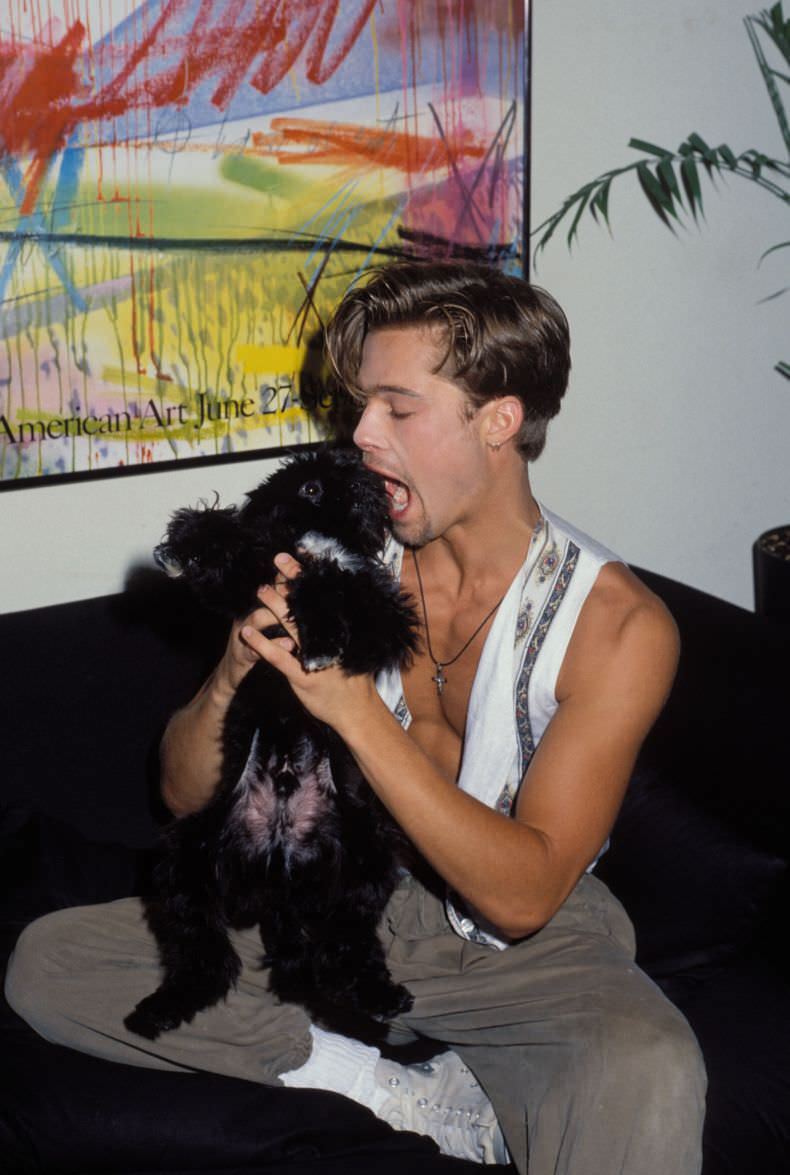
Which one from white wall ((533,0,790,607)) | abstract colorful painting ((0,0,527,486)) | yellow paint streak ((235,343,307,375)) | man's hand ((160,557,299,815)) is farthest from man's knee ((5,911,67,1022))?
white wall ((533,0,790,607))

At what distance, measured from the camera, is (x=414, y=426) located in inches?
82.0

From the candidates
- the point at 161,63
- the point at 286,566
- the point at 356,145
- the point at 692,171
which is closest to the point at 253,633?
the point at 286,566

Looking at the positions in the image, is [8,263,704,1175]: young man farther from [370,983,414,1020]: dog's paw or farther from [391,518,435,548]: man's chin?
[370,983,414,1020]: dog's paw

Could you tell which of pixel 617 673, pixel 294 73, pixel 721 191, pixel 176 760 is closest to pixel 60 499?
pixel 176 760

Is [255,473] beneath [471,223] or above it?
beneath

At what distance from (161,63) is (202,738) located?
1.51m

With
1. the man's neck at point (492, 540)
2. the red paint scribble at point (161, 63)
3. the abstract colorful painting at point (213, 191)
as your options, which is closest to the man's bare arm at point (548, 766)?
the man's neck at point (492, 540)

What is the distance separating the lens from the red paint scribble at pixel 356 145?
281 centimetres

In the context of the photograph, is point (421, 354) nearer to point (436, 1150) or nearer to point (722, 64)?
point (436, 1150)

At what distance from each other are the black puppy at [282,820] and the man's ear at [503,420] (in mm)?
357

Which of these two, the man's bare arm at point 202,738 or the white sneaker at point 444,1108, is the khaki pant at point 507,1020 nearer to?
the white sneaker at point 444,1108

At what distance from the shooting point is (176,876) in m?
1.85

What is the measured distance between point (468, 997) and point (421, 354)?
108cm

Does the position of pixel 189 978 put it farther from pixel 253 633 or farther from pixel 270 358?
pixel 270 358
